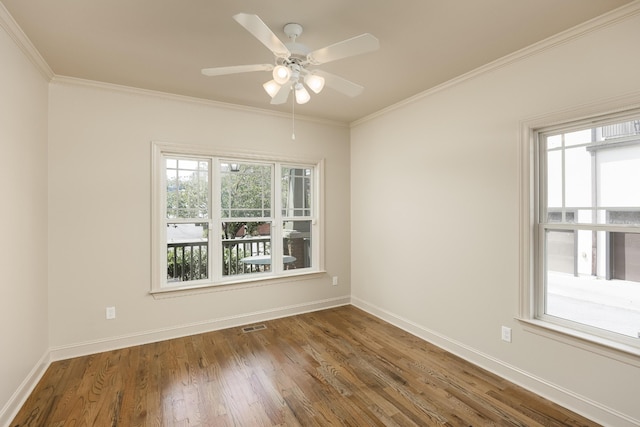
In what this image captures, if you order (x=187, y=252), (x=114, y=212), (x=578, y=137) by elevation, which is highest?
(x=578, y=137)

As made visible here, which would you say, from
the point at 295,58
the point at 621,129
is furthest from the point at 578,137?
the point at 295,58

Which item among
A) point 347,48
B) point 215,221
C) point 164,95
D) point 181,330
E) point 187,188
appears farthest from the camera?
point 215,221

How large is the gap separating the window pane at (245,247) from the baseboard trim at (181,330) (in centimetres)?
57

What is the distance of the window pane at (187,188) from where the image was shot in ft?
11.7

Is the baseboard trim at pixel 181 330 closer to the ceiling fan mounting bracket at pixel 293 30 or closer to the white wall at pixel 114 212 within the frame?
the white wall at pixel 114 212

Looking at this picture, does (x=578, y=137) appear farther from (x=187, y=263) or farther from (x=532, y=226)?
(x=187, y=263)

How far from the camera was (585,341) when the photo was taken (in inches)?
86.1

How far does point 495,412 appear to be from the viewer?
2.23 meters


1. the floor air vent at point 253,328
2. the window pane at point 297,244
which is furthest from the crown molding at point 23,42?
the floor air vent at point 253,328

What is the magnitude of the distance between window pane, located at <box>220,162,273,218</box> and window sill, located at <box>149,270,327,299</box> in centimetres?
82

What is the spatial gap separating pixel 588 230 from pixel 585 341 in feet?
2.59

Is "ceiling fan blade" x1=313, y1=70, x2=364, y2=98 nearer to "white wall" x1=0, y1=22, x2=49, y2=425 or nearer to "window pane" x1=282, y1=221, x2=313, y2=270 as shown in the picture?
"white wall" x1=0, y1=22, x2=49, y2=425

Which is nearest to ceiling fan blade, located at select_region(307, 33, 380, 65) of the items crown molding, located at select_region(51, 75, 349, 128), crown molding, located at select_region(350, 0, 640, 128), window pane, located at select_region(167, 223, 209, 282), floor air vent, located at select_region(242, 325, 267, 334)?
crown molding, located at select_region(350, 0, 640, 128)

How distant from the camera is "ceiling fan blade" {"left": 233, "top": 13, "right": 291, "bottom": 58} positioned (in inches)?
59.7
